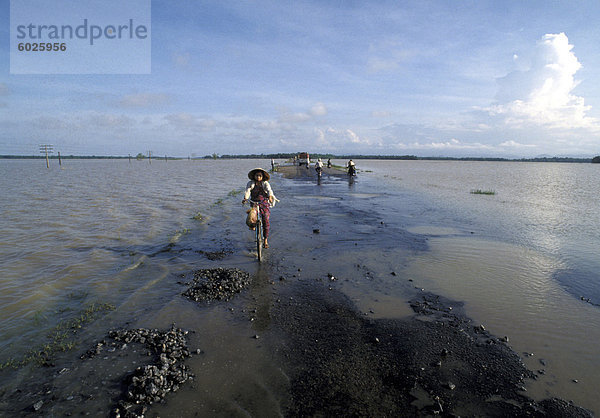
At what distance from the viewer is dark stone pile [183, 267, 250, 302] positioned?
20.9 ft

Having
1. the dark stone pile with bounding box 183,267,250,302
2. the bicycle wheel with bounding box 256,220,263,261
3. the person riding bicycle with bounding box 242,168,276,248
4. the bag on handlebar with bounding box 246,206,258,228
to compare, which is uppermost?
the person riding bicycle with bounding box 242,168,276,248

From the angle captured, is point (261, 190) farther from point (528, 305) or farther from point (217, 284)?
point (528, 305)

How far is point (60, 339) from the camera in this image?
482 cm

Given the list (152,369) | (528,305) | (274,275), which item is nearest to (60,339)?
(152,369)

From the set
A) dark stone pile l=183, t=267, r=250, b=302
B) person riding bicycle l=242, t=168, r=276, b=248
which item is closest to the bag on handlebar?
person riding bicycle l=242, t=168, r=276, b=248

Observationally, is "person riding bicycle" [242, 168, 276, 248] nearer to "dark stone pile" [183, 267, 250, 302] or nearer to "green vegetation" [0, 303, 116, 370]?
"dark stone pile" [183, 267, 250, 302]

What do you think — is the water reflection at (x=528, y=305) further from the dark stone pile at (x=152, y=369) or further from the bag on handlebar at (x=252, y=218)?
the dark stone pile at (x=152, y=369)

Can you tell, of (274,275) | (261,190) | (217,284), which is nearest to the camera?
(217,284)

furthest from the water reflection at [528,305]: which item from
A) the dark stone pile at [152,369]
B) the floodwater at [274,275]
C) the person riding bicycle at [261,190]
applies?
the dark stone pile at [152,369]

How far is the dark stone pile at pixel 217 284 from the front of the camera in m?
6.37

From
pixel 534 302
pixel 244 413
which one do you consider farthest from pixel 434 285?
pixel 244 413

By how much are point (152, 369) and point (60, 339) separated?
86.6 inches

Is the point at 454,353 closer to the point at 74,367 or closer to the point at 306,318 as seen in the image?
the point at 306,318

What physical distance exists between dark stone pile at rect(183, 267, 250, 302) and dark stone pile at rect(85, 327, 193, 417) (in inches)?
53.8
